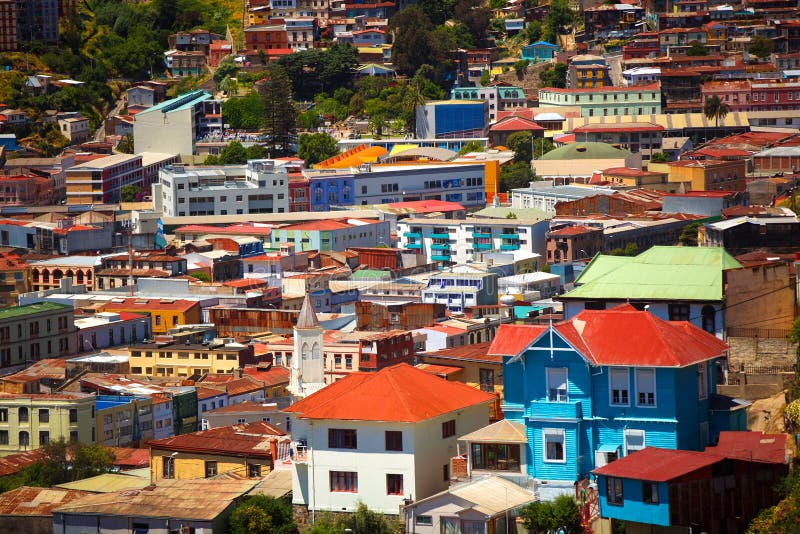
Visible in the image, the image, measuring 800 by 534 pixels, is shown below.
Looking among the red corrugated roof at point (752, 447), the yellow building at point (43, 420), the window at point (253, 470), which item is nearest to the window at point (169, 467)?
the window at point (253, 470)

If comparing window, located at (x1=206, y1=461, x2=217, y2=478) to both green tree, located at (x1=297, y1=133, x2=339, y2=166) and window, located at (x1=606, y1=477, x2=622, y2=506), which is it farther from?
green tree, located at (x1=297, y1=133, x2=339, y2=166)

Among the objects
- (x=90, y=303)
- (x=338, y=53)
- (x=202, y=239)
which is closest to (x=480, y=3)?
(x=338, y=53)

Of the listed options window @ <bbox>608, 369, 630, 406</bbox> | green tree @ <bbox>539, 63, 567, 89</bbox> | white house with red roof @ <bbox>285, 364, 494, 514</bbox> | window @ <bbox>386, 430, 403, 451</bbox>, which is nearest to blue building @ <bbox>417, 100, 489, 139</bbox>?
green tree @ <bbox>539, 63, 567, 89</bbox>

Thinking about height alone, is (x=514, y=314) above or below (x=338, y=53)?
below

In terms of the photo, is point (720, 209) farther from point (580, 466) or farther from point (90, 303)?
point (580, 466)

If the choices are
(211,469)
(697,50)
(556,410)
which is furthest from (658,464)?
(697,50)

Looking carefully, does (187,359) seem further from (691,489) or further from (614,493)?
(691,489)

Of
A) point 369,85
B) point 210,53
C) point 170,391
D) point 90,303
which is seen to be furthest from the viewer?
point 210,53
